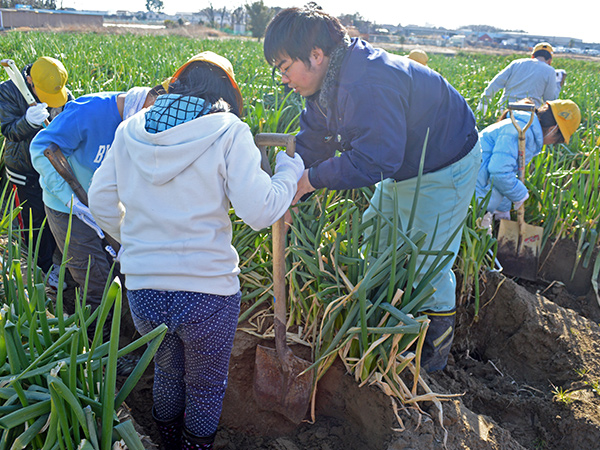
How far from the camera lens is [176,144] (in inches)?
54.2

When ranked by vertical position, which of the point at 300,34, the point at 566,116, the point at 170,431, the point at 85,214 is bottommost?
the point at 170,431

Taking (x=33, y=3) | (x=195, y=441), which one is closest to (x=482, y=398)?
(x=195, y=441)

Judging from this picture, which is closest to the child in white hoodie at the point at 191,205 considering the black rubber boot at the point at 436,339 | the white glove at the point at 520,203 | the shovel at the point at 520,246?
the black rubber boot at the point at 436,339

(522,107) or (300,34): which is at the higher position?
(300,34)

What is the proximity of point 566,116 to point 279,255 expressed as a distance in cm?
247

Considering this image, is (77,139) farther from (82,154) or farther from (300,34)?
(300,34)

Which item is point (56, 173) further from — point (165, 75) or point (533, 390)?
point (165, 75)

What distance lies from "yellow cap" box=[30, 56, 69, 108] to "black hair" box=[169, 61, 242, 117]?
152cm

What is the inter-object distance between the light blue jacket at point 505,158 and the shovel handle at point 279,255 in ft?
5.71

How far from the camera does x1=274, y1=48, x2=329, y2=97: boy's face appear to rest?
6.04 feet

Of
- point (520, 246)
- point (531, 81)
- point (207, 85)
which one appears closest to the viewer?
point (207, 85)

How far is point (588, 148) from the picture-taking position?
4.23 metres

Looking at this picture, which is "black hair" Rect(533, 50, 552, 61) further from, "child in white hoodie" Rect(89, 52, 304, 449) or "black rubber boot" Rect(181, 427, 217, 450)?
"black rubber boot" Rect(181, 427, 217, 450)

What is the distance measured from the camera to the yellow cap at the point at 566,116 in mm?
3250
